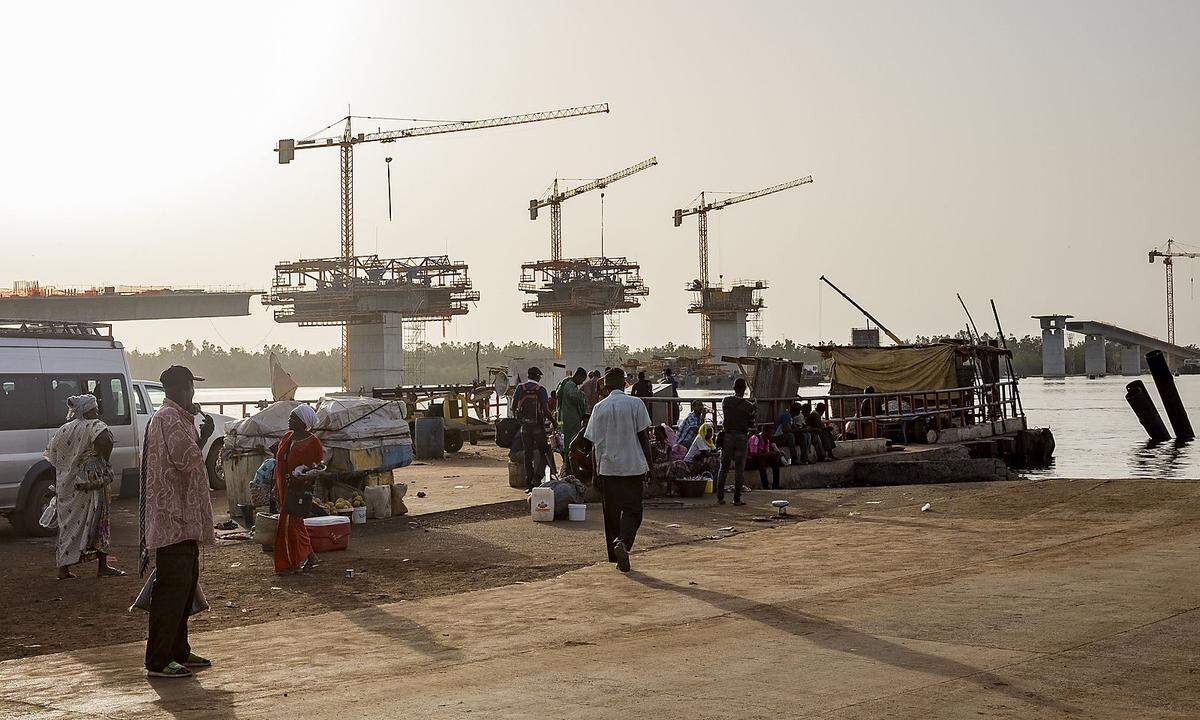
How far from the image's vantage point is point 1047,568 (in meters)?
10.2

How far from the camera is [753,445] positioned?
1994 centimetres

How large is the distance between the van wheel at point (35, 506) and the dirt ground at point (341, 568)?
142mm

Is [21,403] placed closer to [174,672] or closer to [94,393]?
[94,393]

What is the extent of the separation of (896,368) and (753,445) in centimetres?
1452

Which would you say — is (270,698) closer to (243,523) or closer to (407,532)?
(407,532)

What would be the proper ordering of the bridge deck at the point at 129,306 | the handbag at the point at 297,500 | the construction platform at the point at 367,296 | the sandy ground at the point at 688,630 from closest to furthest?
the sandy ground at the point at 688,630, the handbag at the point at 297,500, the bridge deck at the point at 129,306, the construction platform at the point at 367,296

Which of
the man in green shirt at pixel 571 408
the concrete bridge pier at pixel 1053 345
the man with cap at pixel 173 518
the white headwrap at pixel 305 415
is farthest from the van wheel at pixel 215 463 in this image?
the concrete bridge pier at pixel 1053 345

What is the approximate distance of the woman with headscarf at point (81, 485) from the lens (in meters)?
11.7

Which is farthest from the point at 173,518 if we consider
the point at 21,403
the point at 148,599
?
the point at 21,403

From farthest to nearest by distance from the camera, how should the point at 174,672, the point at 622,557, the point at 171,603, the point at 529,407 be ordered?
the point at 529,407 → the point at 622,557 → the point at 171,603 → the point at 174,672

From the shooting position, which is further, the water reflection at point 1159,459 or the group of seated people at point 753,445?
the water reflection at point 1159,459

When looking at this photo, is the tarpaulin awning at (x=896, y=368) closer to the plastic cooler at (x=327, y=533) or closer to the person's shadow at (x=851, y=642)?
the plastic cooler at (x=327, y=533)

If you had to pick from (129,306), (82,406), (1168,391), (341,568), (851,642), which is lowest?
(341,568)

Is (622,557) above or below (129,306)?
below
